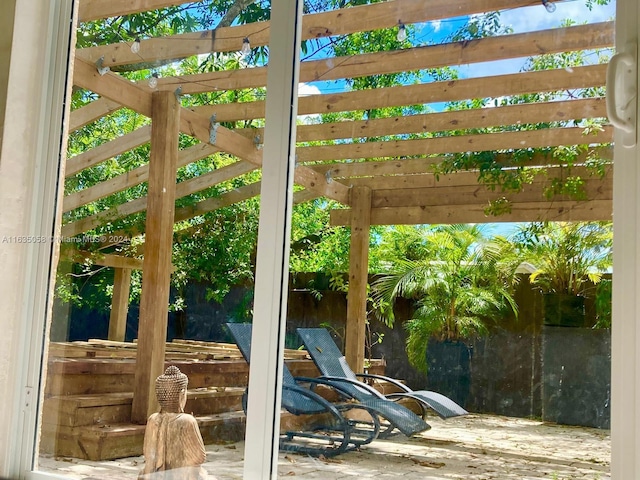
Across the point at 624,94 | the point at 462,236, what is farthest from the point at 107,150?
the point at 624,94

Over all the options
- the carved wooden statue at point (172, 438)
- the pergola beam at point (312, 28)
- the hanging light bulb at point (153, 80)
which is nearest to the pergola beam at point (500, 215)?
the pergola beam at point (312, 28)

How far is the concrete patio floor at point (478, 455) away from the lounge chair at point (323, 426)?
0.03m

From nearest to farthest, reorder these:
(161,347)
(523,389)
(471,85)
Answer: (523,389) < (471,85) < (161,347)

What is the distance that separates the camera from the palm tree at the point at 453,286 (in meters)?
1.87

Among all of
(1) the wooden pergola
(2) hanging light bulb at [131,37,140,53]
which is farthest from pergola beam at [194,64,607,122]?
(2) hanging light bulb at [131,37,140,53]

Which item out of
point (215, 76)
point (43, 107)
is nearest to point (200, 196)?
point (215, 76)

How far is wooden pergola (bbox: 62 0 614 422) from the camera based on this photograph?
73.1 inches

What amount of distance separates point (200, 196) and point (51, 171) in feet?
2.12

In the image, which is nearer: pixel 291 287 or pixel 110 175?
pixel 291 287

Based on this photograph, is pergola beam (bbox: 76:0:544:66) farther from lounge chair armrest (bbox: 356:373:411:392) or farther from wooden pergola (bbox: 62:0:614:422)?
lounge chair armrest (bbox: 356:373:411:392)

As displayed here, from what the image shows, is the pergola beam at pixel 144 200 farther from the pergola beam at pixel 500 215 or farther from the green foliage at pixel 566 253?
the green foliage at pixel 566 253

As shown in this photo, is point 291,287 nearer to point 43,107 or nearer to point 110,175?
point 110,175

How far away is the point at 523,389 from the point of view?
182cm

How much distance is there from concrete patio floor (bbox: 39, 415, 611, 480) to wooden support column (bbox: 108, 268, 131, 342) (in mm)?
668
